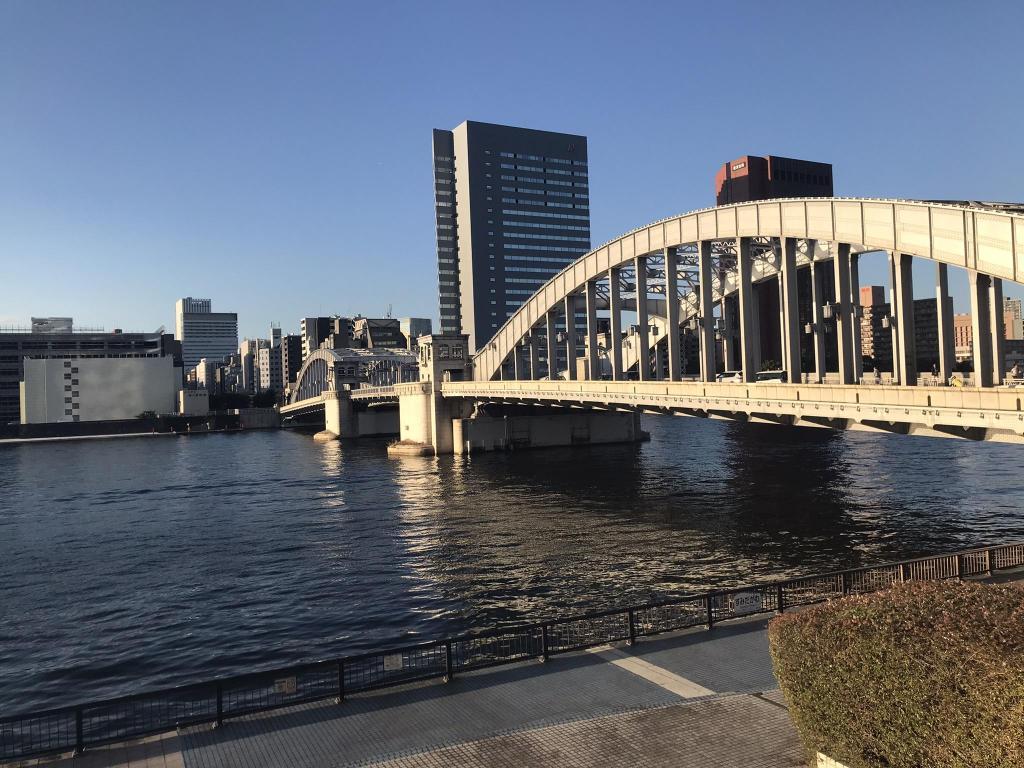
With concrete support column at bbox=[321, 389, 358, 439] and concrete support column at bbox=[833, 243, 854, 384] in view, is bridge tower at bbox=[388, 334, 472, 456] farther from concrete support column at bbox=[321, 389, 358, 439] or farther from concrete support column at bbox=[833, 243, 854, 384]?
concrete support column at bbox=[833, 243, 854, 384]

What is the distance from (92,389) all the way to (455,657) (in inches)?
7541

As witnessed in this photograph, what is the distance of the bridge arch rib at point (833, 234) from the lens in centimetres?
3759

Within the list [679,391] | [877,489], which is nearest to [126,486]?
[679,391]

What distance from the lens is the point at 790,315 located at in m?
54.0

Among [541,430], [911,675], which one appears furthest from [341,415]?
[911,675]

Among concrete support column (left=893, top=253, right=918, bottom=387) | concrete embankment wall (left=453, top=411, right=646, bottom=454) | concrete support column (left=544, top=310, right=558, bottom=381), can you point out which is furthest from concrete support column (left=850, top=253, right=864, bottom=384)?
concrete embankment wall (left=453, top=411, right=646, bottom=454)

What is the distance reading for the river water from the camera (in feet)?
99.5

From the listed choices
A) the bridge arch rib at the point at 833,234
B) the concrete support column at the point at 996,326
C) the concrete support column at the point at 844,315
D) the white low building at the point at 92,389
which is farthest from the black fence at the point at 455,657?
the white low building at the point at 92,389

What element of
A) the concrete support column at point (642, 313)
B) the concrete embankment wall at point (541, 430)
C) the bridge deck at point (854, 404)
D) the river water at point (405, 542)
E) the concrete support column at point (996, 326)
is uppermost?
the concrete support column at point (642, 313)

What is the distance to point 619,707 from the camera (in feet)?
53.1

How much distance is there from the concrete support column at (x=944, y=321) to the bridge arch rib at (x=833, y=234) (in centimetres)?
A: 127

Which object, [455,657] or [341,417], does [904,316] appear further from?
[341,417]

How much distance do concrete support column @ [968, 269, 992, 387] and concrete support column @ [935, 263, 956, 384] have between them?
1.46 meters

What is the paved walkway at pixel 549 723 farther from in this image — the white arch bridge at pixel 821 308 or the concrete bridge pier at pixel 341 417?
the concrete bridge pier at pixel 341 417
